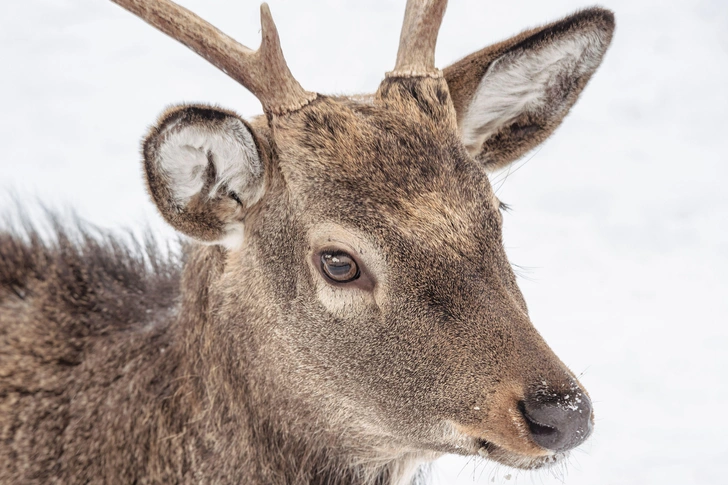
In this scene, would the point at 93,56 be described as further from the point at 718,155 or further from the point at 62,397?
the point at 718,155

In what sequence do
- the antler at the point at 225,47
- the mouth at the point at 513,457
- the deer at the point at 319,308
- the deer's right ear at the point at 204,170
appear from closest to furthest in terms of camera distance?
the mouth at the point at 513,457
the deer at the point at 319,308
the deer's right ear at the point at 204,170
the antler at the point at 225,47

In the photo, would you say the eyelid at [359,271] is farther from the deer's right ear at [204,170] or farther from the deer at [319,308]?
the deer's right ear at [204,170]

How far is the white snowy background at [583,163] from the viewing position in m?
6.61

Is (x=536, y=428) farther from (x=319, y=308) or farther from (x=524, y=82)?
(x=524, y=82)

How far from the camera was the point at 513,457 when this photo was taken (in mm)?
3262

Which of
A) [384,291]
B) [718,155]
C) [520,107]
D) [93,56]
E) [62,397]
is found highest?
[93,56]

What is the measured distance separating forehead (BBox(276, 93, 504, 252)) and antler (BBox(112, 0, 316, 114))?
23 centimetres

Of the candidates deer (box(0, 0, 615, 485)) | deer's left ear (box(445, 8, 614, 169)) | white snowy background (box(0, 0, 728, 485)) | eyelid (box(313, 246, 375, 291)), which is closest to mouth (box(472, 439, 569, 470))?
deer (box(0, 0, 615, 485))

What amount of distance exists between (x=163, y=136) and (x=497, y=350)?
168 cm

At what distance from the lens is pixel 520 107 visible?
4.49 m

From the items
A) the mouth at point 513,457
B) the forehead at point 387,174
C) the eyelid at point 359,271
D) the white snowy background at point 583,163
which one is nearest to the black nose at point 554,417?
the mouth at point 513,457

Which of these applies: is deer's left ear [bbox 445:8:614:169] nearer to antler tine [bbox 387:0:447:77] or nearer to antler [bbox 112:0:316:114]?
antler tine [bbox 387:0:447:77]

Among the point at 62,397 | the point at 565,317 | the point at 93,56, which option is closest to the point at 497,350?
the point at 62,397

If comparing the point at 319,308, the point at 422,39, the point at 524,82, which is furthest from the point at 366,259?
the point at 524,82
